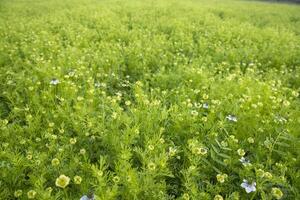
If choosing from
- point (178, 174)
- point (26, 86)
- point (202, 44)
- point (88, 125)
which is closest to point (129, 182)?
point (178, 174)

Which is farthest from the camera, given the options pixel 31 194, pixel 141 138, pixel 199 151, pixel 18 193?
pixel 141 138

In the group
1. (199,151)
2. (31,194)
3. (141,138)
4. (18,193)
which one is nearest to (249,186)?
(199,151)

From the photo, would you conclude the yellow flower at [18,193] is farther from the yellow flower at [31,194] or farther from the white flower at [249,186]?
the white flower at [249,186]

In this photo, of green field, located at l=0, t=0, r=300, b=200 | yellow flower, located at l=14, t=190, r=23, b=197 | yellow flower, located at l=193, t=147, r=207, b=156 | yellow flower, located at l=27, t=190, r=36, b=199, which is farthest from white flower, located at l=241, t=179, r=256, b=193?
yellow flower, located at l=14, t=190, r=23, b=197

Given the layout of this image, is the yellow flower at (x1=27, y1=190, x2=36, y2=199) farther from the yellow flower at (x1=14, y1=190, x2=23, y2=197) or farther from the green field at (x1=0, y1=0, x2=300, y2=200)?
the yellow flower at (x1=14, y1=190, x2=23, y2=197)

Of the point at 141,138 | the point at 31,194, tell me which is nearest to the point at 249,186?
the point at 141,138

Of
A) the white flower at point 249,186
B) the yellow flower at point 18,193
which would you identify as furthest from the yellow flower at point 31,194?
the white flower at point 249,186

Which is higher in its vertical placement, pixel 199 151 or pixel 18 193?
pixel 199 151

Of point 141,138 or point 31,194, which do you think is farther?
point 141,138

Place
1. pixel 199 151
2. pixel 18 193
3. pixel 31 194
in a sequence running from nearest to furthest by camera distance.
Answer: pixel 31 194 < pixel 18 193 < pixel 199 151

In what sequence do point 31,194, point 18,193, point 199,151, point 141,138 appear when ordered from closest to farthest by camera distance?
point 31,194 → point 18,193 → point 199,151 → point 141,138

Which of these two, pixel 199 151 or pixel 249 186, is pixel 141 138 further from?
pixel 249 186

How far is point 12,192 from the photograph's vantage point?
200 cm

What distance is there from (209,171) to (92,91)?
4.50 feet
